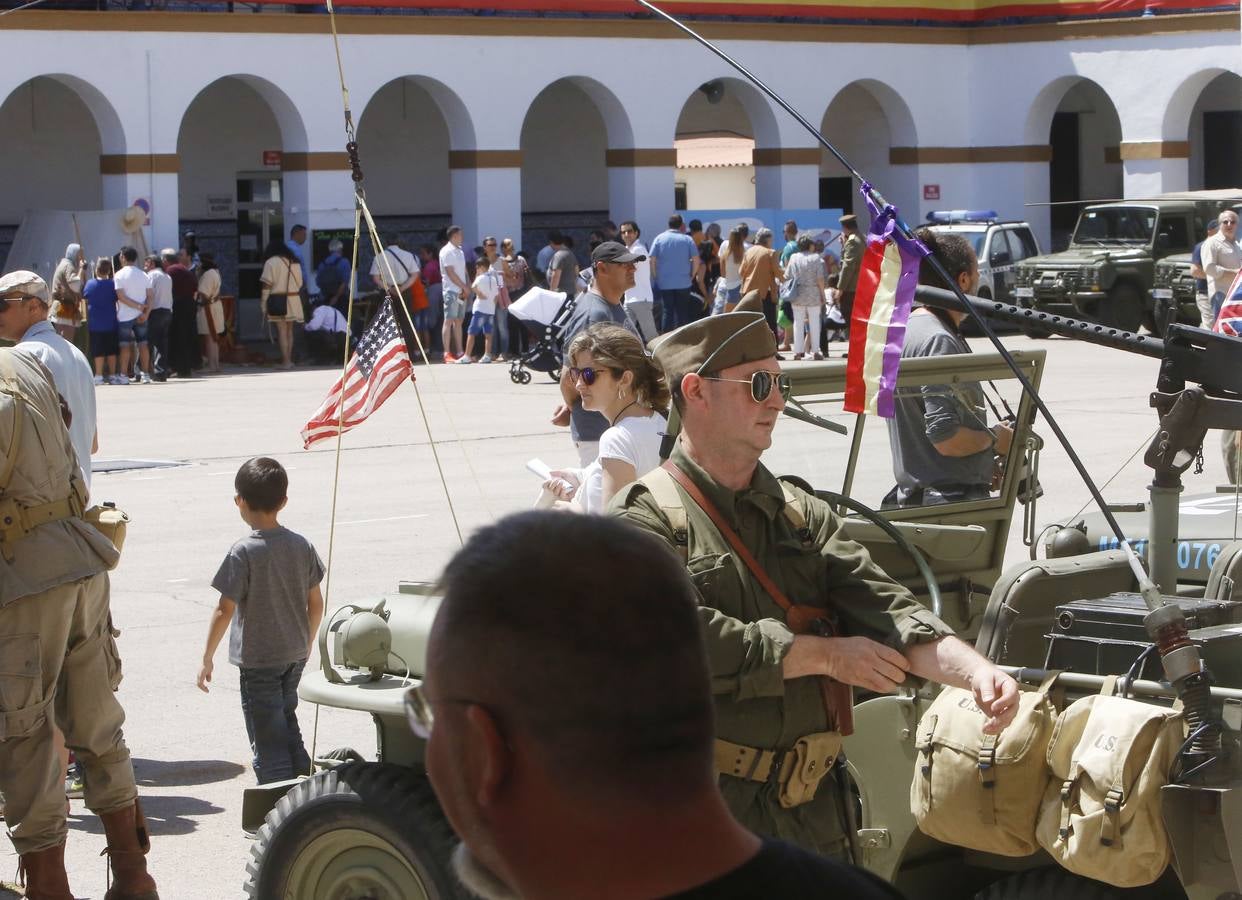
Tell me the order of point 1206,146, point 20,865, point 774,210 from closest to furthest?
point 20,865 < point 774,210 < point 1206,146

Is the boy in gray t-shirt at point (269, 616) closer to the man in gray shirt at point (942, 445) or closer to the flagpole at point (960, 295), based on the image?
the man in gray shirt at point (942, 445)

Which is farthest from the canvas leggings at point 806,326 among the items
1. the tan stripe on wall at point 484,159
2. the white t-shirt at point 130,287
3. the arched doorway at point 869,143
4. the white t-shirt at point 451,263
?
the arched doorway at point 869,143

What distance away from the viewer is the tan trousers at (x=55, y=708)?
527 cm

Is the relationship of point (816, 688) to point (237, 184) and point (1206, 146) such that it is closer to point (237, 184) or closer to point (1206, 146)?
point (237, 184)

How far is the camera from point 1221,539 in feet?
17.5

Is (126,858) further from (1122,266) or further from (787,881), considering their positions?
(1122,266)

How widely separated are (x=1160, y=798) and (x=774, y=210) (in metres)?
27.4

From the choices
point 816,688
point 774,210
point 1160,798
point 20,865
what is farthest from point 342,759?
point 774,210

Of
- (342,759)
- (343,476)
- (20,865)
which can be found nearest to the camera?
(342,759)

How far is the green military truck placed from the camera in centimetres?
2716

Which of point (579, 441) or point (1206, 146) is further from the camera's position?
point (1206, 146)

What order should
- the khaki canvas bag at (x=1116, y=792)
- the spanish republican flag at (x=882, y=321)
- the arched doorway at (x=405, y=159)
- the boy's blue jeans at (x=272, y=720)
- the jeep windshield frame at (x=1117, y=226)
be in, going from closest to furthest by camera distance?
the khaki canvas bag at (x=1116, y=792) → the spanish republican flag at (x=882, y=321) → the boy's blue jeans at (x=272, y=720) → the jeep windshield frame at (x=1117, y=226) → the arched doorway at (x=405, y=159)

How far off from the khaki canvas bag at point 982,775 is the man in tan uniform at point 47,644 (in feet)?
8.54

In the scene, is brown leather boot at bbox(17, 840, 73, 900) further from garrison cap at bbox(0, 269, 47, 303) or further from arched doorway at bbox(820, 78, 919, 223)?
arched doorway at bbox(820, 78, 919, 223)
